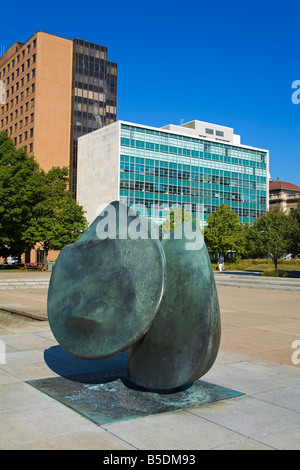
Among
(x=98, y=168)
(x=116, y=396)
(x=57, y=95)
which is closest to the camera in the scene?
(x=116, y=396)

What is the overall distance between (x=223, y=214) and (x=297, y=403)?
57.0 metres

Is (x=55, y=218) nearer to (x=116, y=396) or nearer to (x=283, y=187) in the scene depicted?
(x=116, y=396)

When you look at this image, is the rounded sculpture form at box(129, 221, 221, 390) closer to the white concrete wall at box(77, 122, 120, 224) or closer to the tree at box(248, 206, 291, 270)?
the tree at box(248, 206, 291, 270)

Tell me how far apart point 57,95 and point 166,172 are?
2345 centimetres

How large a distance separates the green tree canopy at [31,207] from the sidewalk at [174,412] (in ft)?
112

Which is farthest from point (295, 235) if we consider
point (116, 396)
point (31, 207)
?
point (116, 396)

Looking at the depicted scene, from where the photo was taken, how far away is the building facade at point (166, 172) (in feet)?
226

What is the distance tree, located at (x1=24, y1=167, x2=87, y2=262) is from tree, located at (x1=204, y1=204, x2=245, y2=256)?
1942cm

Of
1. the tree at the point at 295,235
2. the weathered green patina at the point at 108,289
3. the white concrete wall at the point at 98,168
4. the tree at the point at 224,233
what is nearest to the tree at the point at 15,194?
the white concrete wall at the point at 98,168

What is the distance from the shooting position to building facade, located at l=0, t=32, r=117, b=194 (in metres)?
73.6

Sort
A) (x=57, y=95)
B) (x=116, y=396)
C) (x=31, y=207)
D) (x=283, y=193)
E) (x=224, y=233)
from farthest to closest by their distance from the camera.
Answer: (x=283, y=193) < (x=57, y=95) < (x=224, y=233) < (x=31, y=207) < (x=116, y=396)

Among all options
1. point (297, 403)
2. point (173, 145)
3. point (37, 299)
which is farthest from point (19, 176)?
point (297, 403)

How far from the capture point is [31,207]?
44344 mm

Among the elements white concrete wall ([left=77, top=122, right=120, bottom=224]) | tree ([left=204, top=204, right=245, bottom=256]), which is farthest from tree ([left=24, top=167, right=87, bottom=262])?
tree ([left=204, top=204, right=245, bottom=256])
